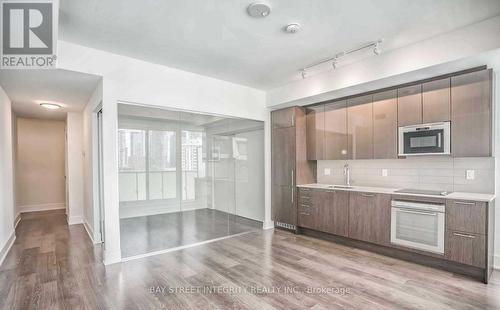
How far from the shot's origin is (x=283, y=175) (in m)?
5.05

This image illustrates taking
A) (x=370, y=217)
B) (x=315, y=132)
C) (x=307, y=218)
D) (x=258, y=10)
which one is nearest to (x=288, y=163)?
(x=315, y=132)

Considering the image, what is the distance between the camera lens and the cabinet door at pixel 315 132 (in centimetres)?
472

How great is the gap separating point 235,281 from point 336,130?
2.95 m

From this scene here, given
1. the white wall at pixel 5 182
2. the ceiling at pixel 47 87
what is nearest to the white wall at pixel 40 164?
the ceiling at pixel 47 87

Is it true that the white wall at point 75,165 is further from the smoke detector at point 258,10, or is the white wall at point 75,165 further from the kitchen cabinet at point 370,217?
the kitchen cabinet at point 370,217

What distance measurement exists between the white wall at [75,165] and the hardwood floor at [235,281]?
5.39ft

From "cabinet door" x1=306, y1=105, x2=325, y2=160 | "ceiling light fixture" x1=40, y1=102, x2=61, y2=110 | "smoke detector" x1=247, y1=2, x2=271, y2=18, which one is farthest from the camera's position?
"ceiling light fixture" x1=40, y1=102, x2=61, y2=110

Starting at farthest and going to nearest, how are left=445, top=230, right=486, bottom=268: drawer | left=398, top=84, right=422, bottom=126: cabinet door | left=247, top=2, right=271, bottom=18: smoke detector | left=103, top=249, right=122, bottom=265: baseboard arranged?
left=398, top=84, right=422, bottom=126: cabinet door
left=103, top=249, right=122, bottom=265: baseboard
left=445, top=230, right=486, bottom=268: drawer
left=247, top=2, right=271, bottom=18: smoke detector

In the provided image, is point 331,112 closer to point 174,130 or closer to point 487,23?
Answer: point 487,23

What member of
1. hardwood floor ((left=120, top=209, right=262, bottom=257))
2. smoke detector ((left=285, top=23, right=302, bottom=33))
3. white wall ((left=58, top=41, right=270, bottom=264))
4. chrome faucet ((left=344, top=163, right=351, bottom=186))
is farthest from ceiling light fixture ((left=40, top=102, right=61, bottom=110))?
chrome faucet ((left=344, top=163, right=351, bottom=186))

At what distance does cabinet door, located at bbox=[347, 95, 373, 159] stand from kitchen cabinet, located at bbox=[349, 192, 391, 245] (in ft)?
2.20

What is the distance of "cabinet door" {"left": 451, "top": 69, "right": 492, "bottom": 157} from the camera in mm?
2977

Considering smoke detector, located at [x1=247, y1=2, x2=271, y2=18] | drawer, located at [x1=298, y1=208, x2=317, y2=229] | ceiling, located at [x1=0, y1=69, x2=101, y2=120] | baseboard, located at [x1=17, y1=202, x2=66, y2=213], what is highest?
smoke detector, located at [x1=247, y1=2, x2=271, y2=18]

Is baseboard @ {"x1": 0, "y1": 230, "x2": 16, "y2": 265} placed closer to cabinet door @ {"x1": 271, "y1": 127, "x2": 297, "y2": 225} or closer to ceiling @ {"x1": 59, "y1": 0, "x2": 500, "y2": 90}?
ceiling @ {"x1": 59, "y1": 0, "x2": 500, "y2": 90}
